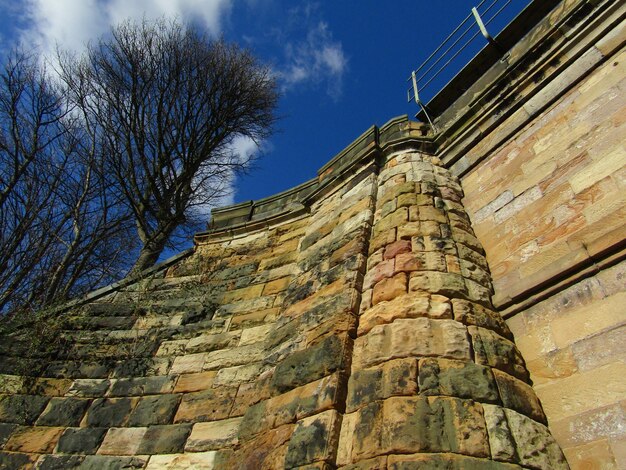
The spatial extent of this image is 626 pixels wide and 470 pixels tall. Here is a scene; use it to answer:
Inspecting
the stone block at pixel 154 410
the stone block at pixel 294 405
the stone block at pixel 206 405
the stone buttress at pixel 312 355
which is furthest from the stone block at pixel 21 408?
the stone block at pixel 294 405

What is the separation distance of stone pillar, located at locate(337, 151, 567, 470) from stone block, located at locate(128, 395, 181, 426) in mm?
1795

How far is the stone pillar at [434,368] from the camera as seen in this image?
6.35 feet

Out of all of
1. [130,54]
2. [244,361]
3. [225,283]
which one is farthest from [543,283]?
[130,54]

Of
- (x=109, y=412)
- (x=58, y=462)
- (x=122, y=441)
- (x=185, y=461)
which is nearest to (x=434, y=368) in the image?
(x=185, y=461)

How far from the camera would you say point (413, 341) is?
2.45m

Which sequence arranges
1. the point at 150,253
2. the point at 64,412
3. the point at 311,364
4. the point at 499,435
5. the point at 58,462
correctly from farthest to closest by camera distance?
the point at 150,253 < the point at 64,412 < the point at 58,462 < the point at 311,364 < the point at 499,435

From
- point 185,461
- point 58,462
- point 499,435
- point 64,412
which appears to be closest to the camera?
point 499,435

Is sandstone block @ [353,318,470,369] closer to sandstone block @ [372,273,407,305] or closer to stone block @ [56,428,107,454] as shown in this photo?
sandstone block @ [372,273,407,305]

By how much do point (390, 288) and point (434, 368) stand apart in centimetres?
72

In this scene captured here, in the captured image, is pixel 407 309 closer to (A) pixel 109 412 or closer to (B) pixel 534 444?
(B) pixel 534 444

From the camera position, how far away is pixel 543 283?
2639 millimetres

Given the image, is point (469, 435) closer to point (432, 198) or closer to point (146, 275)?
point (432, 198)

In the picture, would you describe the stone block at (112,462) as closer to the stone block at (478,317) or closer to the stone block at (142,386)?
the stone block at (142,386)

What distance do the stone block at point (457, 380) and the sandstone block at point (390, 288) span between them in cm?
60
